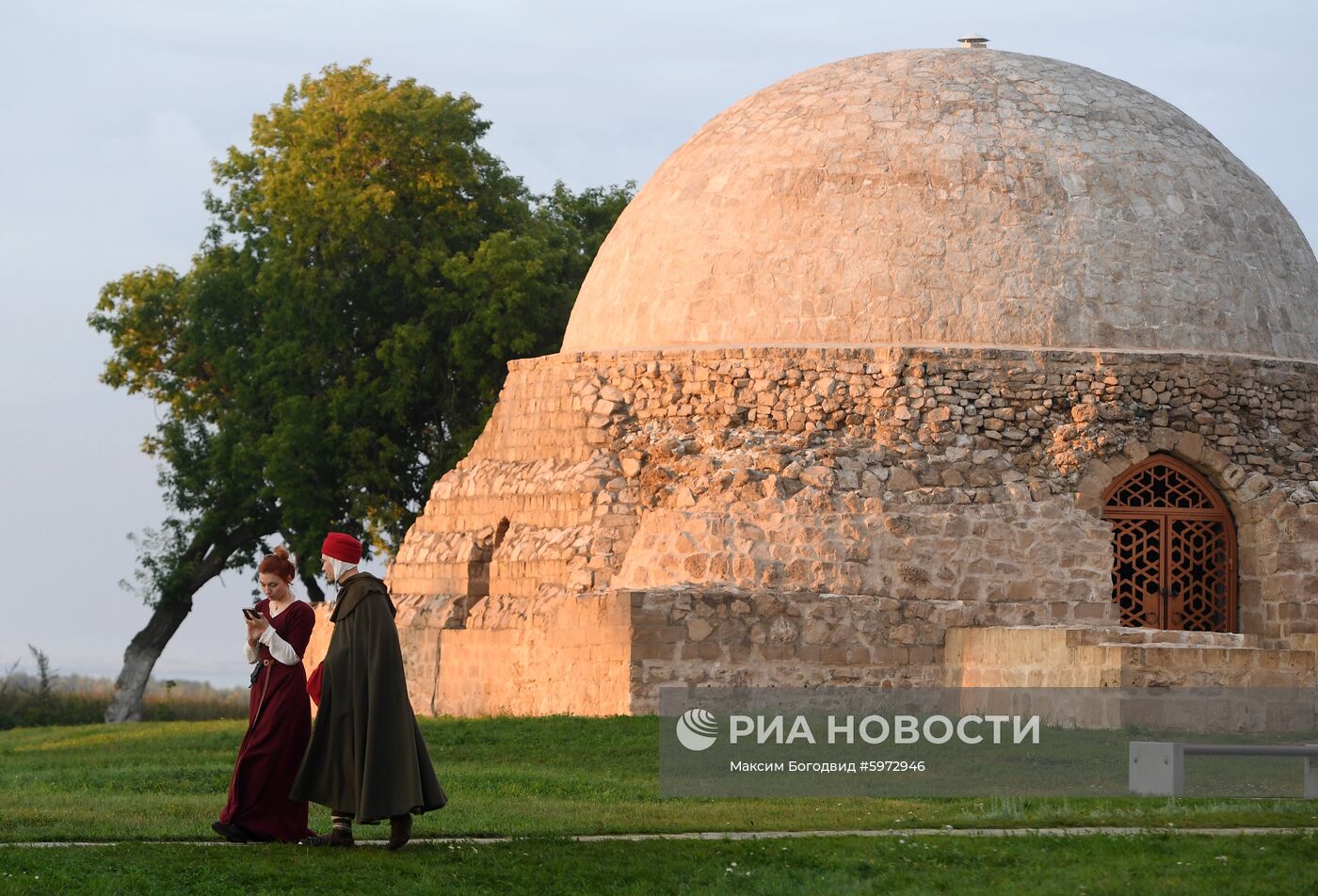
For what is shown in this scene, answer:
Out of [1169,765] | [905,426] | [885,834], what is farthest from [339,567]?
[905,426]

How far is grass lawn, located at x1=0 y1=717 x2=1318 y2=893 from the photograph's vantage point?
11102mm

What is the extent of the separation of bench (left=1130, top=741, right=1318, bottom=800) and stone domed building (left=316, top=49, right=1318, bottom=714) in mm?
5422

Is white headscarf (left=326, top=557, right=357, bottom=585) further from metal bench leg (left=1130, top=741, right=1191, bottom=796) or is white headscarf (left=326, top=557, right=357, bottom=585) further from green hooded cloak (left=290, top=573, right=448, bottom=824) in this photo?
metal bench leg (left=1130, top=741, right=1191, bottom=796)

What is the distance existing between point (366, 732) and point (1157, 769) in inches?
253

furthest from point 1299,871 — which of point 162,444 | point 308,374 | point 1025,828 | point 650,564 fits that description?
point 162,444

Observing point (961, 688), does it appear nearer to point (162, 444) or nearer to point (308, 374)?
point (308, 374)

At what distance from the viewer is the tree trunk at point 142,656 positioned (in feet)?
119

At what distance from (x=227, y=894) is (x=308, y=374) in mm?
23052

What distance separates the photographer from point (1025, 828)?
1310cm

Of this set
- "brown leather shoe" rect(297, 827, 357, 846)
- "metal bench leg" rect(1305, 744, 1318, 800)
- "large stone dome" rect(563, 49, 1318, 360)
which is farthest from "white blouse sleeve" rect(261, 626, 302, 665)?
"large stone dome" rect(563, 49, 1318, 360)

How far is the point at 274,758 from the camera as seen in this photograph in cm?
1171

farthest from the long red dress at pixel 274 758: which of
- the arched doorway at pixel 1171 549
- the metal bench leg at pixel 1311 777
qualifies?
the arched doorway at pixel 1171 549

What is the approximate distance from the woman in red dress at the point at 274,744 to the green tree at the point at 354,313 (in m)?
20.0

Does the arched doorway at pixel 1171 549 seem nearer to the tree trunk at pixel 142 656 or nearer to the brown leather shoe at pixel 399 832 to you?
the brown leather shoe at pixel 399 832
